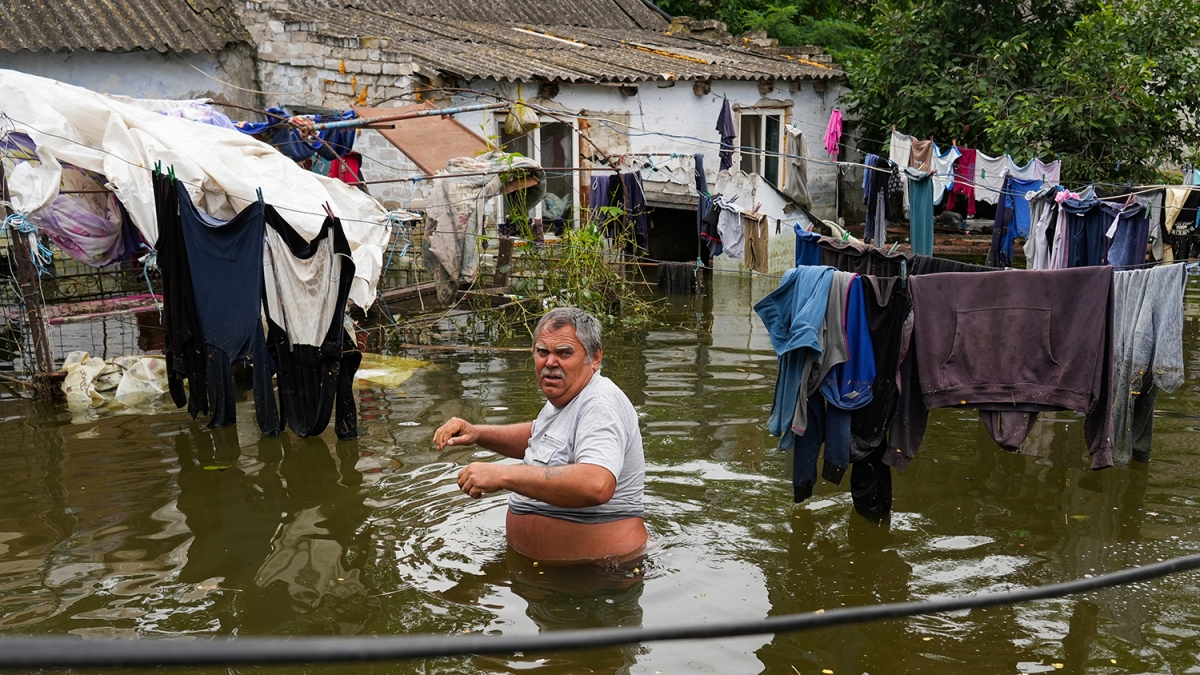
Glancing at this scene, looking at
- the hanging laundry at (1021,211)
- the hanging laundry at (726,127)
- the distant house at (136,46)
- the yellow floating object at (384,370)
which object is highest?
the distant house at (136,46)

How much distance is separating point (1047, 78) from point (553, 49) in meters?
7.33

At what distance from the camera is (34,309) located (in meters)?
8.45

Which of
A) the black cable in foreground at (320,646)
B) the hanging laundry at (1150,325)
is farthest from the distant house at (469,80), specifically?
the black cable in foreground at (320,646)

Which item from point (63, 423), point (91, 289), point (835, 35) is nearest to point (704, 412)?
point (63, 423)

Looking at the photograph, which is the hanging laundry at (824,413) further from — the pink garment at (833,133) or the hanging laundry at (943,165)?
the pink garment at (833,133)

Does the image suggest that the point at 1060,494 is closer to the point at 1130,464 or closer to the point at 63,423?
the point at 1130,464

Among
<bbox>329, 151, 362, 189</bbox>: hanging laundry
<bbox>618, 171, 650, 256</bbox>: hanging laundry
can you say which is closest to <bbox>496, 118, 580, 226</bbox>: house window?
<bbox>618, 171, 650, 256</bbox>: hanging laundry

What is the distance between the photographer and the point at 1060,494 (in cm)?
673

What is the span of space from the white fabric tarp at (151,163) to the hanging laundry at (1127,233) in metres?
6.71

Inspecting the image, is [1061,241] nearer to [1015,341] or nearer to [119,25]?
[1015,341]

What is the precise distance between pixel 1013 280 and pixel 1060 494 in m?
1.99

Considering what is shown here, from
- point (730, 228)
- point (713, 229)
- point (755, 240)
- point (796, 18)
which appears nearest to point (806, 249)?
point (755, 240)

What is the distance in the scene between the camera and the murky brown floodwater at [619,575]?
485 cm

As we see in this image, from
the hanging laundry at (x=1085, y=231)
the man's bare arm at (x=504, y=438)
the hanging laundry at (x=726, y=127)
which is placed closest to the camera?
the man's bare arm at (x=504, y=438)
